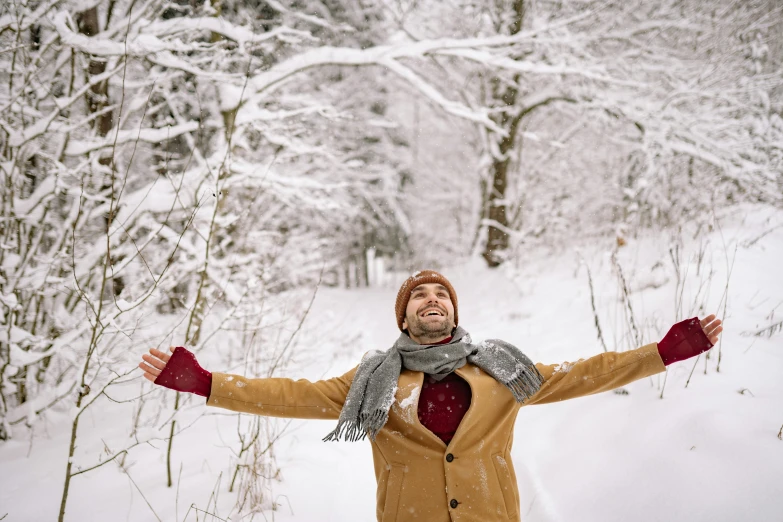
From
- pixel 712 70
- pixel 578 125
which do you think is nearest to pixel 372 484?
pixel 712 70

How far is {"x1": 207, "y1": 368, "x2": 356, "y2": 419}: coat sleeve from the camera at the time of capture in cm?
181

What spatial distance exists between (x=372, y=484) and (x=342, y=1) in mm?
11011

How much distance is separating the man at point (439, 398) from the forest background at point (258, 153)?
616mm

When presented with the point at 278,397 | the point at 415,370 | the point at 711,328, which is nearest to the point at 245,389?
the point at 278,397

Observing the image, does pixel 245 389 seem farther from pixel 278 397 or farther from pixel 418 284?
pixel 418 284

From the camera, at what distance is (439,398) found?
1.93 m

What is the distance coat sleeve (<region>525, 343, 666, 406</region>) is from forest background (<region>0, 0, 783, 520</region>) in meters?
1.31

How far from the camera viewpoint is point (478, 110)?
4.69 metres

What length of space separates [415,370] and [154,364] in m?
1.10

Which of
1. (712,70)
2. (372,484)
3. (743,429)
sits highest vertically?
(712,70)

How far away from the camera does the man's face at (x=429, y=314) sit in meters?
2.08

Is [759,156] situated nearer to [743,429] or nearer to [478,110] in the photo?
[478,110]

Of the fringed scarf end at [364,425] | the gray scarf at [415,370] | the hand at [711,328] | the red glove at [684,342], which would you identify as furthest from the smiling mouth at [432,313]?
the hand at [711,328]

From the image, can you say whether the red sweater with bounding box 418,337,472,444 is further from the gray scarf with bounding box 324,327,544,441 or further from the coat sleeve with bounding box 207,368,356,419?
the coat sleeve with bounding box 207,368,356,419
